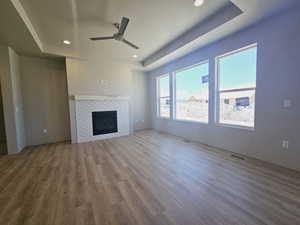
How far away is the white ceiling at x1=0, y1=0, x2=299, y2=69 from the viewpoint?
232cm

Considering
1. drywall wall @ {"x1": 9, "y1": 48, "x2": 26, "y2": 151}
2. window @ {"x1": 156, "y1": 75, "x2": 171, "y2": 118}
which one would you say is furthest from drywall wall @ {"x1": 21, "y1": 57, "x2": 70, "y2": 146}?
window @ {"x1": 156, "y1": 75, "x2": 171, "y2": 118}

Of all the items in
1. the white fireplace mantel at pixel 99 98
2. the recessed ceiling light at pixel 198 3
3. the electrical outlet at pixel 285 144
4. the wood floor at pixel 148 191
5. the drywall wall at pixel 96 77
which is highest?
the recessed ceiling light at pixel 198 3

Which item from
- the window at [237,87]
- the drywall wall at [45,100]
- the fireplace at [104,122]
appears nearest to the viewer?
the window at [237,87]

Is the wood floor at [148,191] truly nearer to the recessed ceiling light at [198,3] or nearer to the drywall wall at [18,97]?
the drywall wall at [18,97]

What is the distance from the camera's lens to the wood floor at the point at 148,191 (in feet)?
4.94

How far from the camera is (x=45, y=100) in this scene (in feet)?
14.8

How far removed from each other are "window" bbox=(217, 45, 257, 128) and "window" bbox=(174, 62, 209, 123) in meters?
0.46

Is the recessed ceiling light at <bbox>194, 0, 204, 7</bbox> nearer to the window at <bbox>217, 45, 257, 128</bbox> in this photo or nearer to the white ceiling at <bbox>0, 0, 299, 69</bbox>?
the white ceiling at <bbox>0, 0, 299, 69</bbox>

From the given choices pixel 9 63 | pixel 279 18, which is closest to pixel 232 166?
pixel 279 18

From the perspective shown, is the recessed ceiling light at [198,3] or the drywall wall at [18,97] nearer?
the recessed ceiling light at [198,3]

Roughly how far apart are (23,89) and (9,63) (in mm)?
962

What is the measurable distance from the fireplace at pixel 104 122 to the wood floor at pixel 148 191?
1713 millimetres

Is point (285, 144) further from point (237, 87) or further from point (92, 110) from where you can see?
point (92, 110)

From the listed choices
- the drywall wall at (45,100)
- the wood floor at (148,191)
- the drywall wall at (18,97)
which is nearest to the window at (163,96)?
the wood floor at (148,191)
